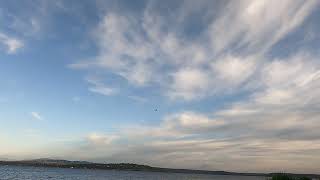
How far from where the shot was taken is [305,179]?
225ft

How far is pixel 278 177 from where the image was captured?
68750 millimetres

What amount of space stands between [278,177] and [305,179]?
15.3ft
